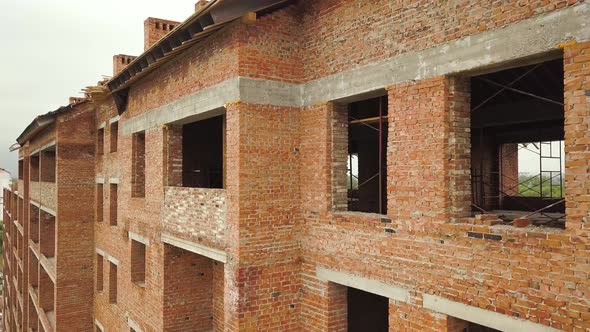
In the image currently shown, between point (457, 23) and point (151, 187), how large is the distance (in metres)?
7.80

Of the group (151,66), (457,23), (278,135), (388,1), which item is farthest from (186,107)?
(457,23)

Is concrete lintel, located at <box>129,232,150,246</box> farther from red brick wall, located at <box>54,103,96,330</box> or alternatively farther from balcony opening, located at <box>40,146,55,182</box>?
balcony opening, located at <box>40,146,55,182</box>

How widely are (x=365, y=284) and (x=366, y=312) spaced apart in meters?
4.61

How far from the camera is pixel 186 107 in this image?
8.96m

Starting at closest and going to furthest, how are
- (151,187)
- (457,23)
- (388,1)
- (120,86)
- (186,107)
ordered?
(457,23) < (388,1) < (186,107) < (151,187) < (120,86)

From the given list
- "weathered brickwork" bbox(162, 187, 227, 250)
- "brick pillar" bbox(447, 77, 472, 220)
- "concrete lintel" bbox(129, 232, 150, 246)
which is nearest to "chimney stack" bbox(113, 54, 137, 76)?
"concrete lintel" bbox(129, 232, 150, 246)

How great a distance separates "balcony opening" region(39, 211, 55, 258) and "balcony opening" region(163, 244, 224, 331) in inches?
503

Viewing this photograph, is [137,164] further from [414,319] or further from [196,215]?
[414,319]

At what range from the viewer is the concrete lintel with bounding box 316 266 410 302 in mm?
6066

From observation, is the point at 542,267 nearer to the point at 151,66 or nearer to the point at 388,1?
the point at 388,1

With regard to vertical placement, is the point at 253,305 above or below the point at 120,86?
below

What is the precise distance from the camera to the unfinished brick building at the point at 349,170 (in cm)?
474

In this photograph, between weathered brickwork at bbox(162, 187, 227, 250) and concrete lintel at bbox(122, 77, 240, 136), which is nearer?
concrete lintel at bbox(122, 77, 240, 136)

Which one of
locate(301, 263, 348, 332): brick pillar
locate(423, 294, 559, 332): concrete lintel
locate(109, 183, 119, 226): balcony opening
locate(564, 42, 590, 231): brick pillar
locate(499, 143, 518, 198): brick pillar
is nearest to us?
locate(564, 42, 590, 231): brick pillar
